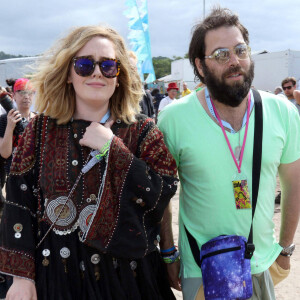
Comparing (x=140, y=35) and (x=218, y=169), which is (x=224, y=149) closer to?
(x=218, y=169)

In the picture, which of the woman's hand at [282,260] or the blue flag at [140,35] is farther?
the blue flag at [140,35]

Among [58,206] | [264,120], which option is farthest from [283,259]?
[58,206]

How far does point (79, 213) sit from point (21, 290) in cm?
41

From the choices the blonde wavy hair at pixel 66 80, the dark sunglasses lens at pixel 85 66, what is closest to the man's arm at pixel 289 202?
the blonde wavy hair at pixel 66 80

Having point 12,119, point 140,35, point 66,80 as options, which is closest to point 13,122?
point 12,119

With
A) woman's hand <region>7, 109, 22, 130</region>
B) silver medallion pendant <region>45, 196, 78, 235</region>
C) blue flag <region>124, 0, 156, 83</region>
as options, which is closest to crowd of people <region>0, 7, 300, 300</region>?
silver medallion pendant <region>45, 196, 78, 235</region>

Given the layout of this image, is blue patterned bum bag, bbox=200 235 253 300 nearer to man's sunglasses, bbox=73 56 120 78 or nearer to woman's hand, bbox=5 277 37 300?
woman's hand, bbox=5 277 37 300

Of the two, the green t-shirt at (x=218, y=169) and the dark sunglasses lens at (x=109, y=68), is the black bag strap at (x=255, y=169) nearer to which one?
the green t-shirt at (x=218, y=169)

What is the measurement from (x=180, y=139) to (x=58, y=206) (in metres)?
0.69

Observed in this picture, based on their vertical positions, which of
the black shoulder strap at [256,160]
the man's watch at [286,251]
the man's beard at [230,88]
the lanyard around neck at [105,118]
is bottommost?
the man's watch at [286,251]

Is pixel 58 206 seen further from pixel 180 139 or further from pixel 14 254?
pixel 180 139

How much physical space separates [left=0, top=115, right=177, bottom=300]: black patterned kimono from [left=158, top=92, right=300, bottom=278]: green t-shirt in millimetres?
195

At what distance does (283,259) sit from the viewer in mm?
2217

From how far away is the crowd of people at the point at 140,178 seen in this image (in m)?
1.75
